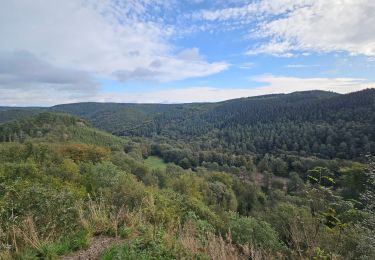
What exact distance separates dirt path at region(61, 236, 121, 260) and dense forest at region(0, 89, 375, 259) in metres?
0.12

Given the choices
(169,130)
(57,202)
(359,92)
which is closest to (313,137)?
(359,92)

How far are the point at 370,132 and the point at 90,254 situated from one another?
9083 cm

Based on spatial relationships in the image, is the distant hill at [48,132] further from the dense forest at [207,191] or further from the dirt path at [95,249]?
the dirt path at [95,249]

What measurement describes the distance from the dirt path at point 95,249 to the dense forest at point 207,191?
4.8 inches

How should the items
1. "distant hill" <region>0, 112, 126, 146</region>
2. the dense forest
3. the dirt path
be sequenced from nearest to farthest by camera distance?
the dirt path → the dense forest → "distant hill" <region>0, 112, 126, 146</region>

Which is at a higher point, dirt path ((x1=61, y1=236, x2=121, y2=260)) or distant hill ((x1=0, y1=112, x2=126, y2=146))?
dirt path ((x1=61, y1=236, x2=121, y2=260))

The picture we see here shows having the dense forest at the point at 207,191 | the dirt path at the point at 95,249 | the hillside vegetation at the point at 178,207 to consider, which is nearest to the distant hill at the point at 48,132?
the dense forest at the point at 207,191

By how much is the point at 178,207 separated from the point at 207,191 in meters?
27.9

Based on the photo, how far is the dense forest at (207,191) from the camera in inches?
204

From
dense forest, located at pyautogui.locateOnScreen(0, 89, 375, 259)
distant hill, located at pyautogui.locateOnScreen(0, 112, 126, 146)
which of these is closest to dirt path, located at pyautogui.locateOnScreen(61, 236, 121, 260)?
dense forest, located at pyautogui.locateOnScreen(0, 89, 375, 259)

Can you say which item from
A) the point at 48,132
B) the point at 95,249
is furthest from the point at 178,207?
the point at 48,132

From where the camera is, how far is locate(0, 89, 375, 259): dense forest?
17.0ft

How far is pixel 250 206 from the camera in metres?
52.1

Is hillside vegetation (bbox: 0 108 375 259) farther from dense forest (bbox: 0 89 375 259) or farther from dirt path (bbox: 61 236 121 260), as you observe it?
dirt path (bbox: 61 236 121 260)
